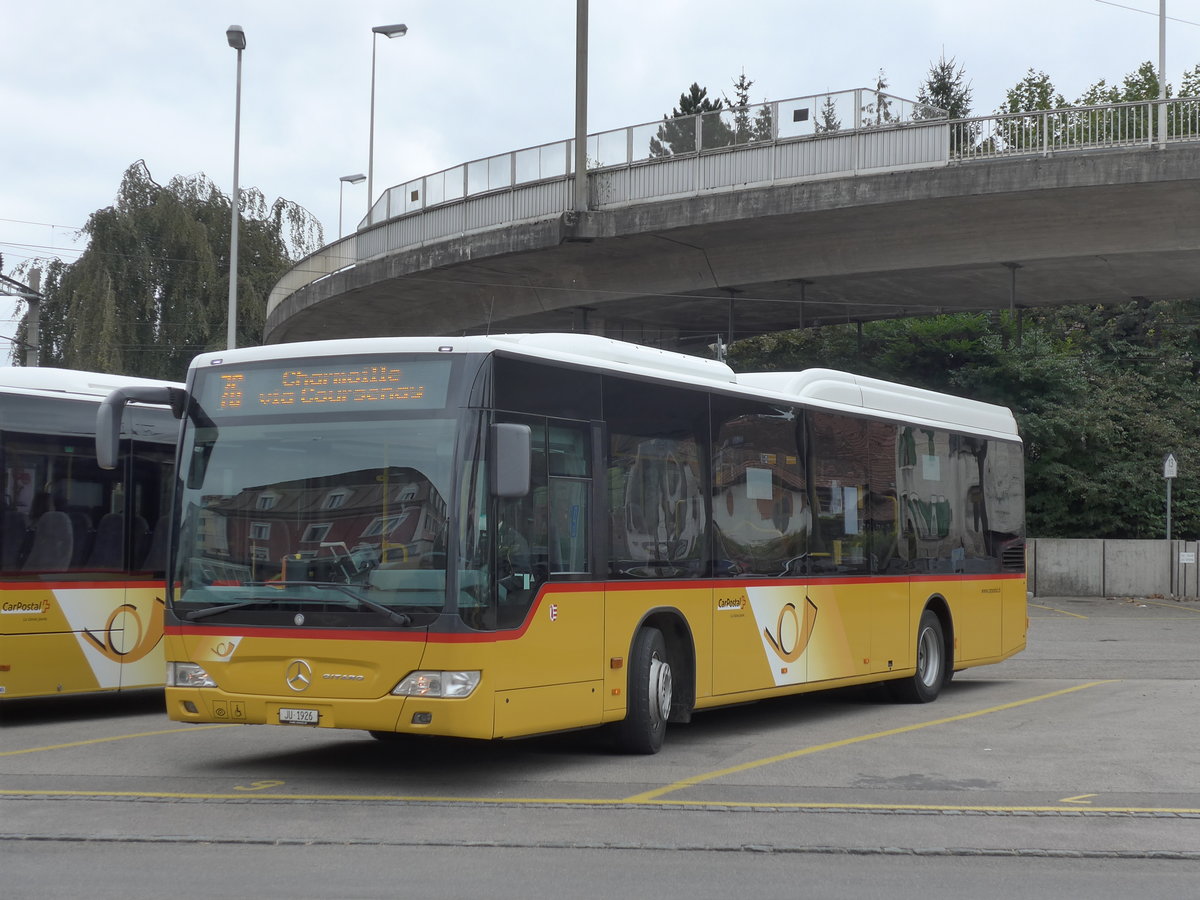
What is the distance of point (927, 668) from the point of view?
15.3 m

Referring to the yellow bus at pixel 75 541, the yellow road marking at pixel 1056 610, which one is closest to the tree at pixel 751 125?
the yellow road marking at pixel 1056 610

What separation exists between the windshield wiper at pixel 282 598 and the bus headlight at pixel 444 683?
13.7 inches

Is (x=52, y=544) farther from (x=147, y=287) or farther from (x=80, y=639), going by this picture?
(x=147, y=287)

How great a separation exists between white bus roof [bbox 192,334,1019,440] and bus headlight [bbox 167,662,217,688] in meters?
2.02

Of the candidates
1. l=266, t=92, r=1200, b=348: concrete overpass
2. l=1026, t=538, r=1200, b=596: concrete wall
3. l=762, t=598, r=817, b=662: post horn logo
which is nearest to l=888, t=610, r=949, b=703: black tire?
l=762, t=598, r=817, b=662: post horn logo

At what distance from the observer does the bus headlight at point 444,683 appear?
8.86 meters

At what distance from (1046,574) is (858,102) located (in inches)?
524

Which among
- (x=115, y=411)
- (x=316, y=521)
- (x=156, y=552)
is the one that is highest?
(x=115, y=411)

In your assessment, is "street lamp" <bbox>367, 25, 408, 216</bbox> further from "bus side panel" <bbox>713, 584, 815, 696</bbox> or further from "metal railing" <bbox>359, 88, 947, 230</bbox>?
"bus side panel" <bbox>713, 584, 815, 696</bbox>

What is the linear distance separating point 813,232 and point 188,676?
70.5 feet

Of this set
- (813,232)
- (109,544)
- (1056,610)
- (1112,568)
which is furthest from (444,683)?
(1112,568)

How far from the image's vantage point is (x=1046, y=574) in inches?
1366

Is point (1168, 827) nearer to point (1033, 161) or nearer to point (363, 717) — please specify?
point (363, 717)

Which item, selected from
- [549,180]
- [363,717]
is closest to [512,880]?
[363,717]
